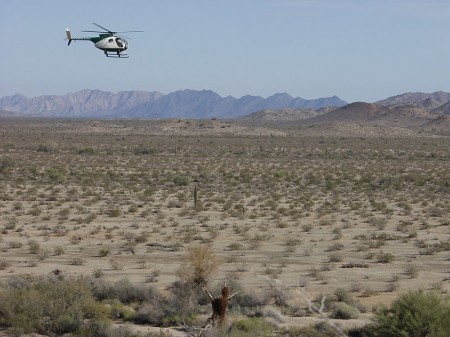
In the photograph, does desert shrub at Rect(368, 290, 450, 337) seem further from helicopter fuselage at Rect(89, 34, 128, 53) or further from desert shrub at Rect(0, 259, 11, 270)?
helicopter fuselage at Rect(89, 34, 128, 53)

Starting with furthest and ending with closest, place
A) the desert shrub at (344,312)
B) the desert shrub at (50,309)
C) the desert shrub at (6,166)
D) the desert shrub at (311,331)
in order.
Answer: the desert shrub at (6,166), the desert shrub at (344,312), the desert shrub at (50,309), the desert shrub at (311,331)

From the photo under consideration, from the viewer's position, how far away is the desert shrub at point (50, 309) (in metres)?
15.0

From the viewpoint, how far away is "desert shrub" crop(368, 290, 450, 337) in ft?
41.8

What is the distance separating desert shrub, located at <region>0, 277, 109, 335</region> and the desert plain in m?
A: 2.01

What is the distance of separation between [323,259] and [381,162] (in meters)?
52.2

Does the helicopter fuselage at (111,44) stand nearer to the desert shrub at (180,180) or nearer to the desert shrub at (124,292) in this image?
the desert shrub at (124,292)

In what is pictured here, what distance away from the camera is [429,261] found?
79.9ft

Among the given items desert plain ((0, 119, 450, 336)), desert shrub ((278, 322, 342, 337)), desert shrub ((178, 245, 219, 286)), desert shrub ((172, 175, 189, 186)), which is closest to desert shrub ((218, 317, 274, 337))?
desert shrub ((278, 322, 342, 337))

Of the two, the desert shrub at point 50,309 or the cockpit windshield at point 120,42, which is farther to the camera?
the cockpit windshield at point 120,42

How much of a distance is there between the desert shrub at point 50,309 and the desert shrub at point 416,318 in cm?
549

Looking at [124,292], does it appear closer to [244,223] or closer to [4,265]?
[4,265]

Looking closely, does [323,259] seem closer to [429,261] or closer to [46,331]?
[429,261]

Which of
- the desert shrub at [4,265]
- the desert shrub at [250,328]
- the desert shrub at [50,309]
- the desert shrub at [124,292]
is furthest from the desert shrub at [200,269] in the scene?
the desert shrub at [4,265]

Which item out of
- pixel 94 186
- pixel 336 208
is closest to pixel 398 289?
pixel 336 208
